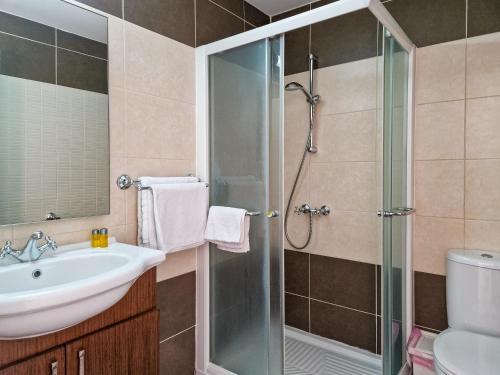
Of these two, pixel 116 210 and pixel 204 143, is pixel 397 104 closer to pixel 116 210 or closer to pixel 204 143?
pixel 204 143

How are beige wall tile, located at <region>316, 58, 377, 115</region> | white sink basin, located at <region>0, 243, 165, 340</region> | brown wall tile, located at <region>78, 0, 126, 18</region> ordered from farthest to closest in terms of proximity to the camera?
beige wall tile, located at <region>316, 58, 377, 115</region>, brown wall tile, located at <region>78, 0, 126, 18</region>, white sink basin, located at <region>0, 243, 165, 340</region>

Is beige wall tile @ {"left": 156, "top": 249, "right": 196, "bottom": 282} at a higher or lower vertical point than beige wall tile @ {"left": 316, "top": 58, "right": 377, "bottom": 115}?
lower

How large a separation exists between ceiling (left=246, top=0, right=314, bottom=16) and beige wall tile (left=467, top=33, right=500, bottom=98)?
1.04 metres

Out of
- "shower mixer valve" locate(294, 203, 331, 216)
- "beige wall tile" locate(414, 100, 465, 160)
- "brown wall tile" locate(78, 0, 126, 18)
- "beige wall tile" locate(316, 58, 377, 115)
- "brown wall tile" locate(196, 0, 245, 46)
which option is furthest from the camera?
"shower mixer valve" locate(294, 203, 331, 216)

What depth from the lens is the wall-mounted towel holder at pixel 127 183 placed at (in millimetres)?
1528

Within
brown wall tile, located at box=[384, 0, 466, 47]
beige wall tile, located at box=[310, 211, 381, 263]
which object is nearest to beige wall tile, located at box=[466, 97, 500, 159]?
brown wall tile, located at box=[384, 0, 466, 47]

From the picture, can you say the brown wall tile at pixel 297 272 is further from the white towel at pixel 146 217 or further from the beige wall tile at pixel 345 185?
the white towel at pixel 146 217

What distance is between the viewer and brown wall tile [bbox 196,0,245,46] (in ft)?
6.26

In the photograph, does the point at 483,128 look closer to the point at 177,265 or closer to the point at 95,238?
the point at 177,265

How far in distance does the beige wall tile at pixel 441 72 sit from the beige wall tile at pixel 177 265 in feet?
4.91

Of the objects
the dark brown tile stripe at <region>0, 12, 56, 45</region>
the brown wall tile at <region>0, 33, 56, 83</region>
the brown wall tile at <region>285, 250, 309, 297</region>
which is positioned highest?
the dark brown tile stripe at <region>0, 12, 56, 45</region>

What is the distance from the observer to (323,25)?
2186mm

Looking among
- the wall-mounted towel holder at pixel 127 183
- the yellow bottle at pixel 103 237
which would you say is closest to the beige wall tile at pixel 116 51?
the wall-mounted towel holder at pixel 127 183

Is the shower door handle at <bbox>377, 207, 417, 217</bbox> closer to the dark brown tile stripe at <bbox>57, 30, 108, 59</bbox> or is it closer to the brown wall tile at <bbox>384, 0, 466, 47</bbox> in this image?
the brown wall tile at <bbox>384, 0, 466, 47</bbox>
